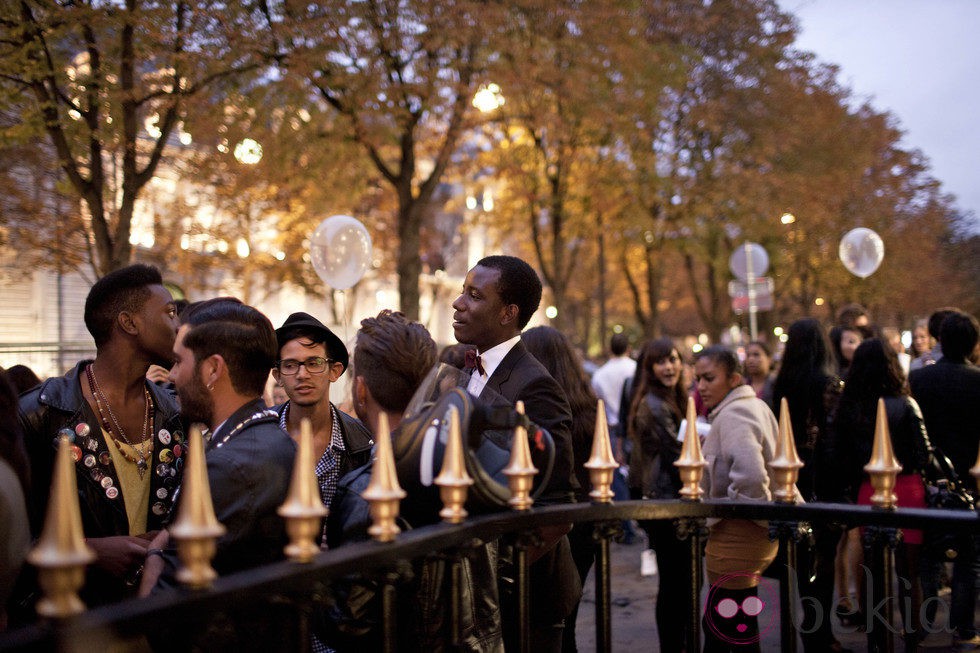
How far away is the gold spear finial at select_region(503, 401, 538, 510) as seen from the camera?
233 centimetres

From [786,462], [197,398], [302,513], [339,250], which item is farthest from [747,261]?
[302,513]

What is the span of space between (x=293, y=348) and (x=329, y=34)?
8595mm

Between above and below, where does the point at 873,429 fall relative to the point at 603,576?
above

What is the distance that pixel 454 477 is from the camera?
2168 millimetres

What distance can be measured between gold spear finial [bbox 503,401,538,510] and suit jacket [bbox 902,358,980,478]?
4883 millimetres

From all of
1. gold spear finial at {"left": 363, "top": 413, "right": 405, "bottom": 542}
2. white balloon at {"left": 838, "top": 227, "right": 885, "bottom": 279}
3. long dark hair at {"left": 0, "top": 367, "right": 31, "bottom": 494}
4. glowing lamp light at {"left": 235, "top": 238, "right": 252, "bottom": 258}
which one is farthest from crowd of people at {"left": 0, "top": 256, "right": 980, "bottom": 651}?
glowing lamp light at {"left": 235, "top": 238, "right": 252, "bottom": 258}

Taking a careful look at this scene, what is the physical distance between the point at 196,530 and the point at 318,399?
5.50 ft

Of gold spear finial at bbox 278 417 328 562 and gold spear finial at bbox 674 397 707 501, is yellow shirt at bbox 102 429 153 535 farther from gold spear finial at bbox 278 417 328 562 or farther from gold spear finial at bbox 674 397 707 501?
gold spear finial at bbox 674 397 707 501

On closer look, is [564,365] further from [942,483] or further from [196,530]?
[196,530]

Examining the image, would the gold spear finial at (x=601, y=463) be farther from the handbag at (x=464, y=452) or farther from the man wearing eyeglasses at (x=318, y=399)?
the man wearing eyeglasses at (x=318, y=399)

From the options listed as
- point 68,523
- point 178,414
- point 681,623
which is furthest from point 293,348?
point 681,623

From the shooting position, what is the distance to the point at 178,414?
12.5 ft

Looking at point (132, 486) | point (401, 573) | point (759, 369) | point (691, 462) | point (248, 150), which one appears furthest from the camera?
point (248, 150)

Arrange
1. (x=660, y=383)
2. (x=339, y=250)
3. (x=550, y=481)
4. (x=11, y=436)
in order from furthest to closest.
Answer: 1. (x=339, y=250)
2. (x=660, y=383)
3. (x=550, y=481)
4. (x=11, y=436)
